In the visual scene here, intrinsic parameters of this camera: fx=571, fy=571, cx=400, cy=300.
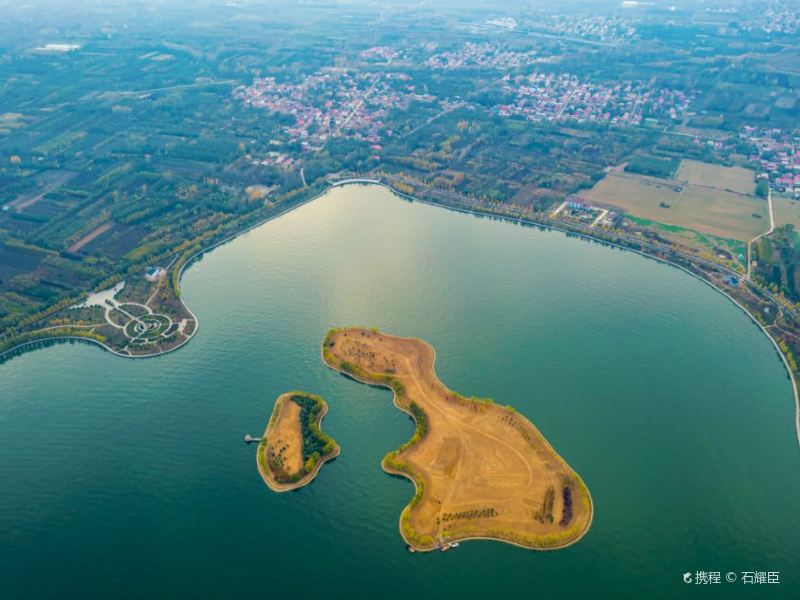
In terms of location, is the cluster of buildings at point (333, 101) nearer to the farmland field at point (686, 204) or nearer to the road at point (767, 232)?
the farmland field at point (686, 204)

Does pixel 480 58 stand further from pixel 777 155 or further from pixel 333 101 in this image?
pixel 777 155

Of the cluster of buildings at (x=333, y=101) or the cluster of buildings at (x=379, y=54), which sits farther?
the cluster of buildings at (x=379, y=54)

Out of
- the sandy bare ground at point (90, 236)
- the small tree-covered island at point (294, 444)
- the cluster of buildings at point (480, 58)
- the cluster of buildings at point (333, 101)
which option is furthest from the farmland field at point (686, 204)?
the cluster of buildings at point (480, 58)

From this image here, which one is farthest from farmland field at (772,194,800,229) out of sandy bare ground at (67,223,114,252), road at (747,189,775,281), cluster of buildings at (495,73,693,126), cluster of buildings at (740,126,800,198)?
sandy bare ground at (67,223,114,252)

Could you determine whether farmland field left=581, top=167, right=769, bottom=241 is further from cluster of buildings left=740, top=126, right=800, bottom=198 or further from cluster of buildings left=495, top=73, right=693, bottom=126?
cluster of buildings left=495, top=73, right=693, bottom=126

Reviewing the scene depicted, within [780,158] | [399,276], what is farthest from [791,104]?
[399,276]

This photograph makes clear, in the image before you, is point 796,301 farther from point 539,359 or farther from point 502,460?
point 502,460
